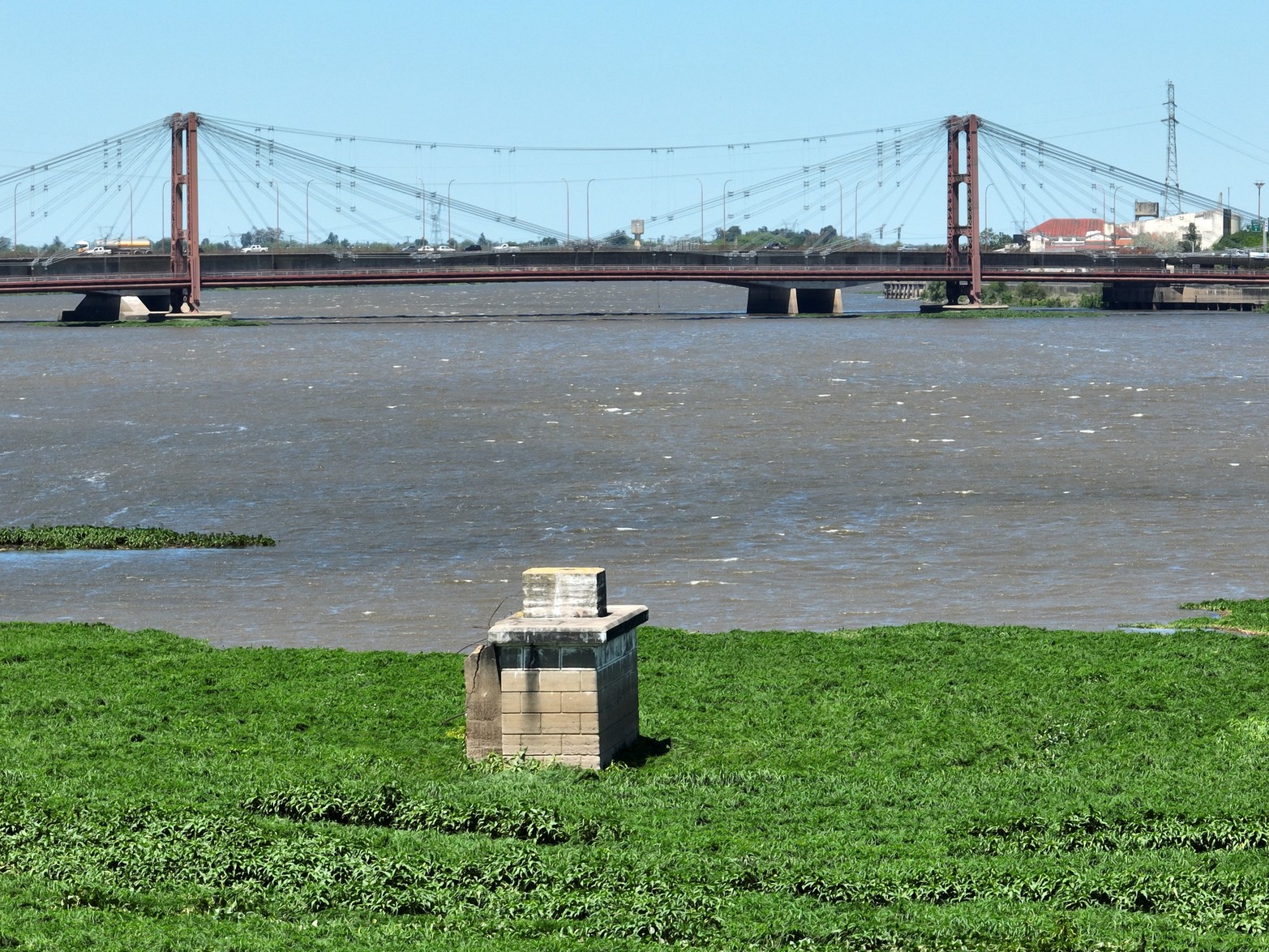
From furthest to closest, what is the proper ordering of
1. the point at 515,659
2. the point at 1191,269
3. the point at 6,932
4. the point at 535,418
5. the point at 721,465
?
the point at 1191,269
the point at 535,418
the point at 721,465
the point at 515,659
the point at 6,932

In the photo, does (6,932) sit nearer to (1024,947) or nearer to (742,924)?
(742,924)

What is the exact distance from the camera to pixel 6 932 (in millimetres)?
10320

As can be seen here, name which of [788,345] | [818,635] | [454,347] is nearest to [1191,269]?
[788,345]

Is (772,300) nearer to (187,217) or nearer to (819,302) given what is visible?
(819,302)

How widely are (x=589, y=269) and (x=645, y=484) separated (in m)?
80.1

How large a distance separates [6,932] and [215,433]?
48092 millimetres

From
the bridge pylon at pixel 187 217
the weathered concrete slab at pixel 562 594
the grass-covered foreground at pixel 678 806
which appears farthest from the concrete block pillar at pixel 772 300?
the weathered concrete slab at pixel 562 594

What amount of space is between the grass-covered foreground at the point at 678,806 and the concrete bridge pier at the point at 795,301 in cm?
12293

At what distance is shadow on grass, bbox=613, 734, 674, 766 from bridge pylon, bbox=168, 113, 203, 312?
362ft

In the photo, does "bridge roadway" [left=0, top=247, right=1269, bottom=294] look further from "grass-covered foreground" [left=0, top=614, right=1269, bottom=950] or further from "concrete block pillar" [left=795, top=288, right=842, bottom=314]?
"grass-covered foreground" [left=0, top=614, right=1269, bottom=950]

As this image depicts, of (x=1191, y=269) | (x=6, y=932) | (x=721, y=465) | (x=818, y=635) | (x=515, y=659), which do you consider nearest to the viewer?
(x=6, y=932)

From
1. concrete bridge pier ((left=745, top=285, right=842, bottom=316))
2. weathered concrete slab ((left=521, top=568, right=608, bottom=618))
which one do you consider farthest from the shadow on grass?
concrete bridge pier ((left=745, top=285, right=842, bottom=316))

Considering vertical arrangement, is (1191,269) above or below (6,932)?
above

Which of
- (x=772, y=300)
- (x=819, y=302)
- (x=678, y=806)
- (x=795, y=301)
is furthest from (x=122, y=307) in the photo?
(x=678, y=806)
